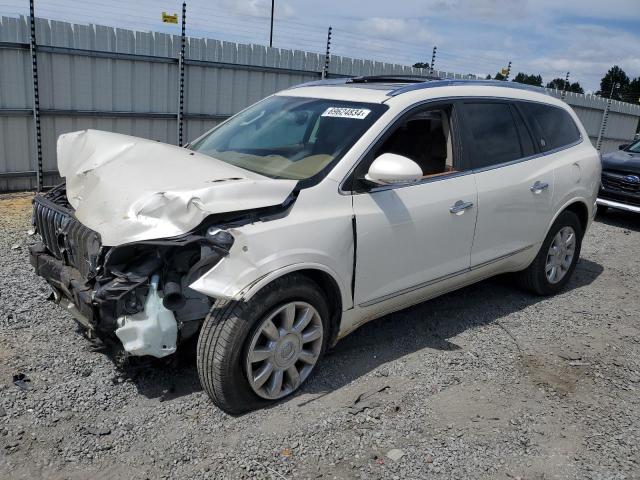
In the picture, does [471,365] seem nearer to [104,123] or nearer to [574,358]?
[574,358]

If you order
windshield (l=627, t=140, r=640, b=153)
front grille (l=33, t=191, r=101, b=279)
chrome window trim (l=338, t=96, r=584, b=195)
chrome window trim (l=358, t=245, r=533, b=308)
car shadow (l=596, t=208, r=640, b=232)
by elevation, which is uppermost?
chrome window trim (l=338, t=96, r=584, b=195)

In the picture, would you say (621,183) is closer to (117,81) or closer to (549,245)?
(549,245)

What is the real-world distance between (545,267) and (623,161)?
552 centimetres

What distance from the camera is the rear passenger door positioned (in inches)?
172

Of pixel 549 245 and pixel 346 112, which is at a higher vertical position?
pixel 346 112

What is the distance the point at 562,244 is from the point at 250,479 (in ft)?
12.6

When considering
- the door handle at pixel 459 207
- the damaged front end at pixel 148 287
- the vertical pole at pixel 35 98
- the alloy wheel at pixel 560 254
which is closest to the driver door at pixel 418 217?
the door handle at pixel 459 207

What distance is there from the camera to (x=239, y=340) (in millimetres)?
3107

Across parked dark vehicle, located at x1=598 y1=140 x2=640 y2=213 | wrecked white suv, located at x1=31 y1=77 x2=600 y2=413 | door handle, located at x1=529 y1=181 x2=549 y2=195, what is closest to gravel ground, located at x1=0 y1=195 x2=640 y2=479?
wrecked white suv, located at x1=31 y1=77 x2=600 y2=413

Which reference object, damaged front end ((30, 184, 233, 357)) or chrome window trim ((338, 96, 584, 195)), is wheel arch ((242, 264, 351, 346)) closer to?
damaged front end ((30, 184, 233, 357))

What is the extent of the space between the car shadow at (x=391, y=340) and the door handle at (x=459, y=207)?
1018 mm

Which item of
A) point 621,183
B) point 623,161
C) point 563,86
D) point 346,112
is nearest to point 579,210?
point 346,112

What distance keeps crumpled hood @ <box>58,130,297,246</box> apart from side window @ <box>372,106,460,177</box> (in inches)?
45.8

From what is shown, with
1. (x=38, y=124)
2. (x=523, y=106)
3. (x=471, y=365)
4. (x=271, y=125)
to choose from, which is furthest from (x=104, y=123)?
(x=471, y=365)
